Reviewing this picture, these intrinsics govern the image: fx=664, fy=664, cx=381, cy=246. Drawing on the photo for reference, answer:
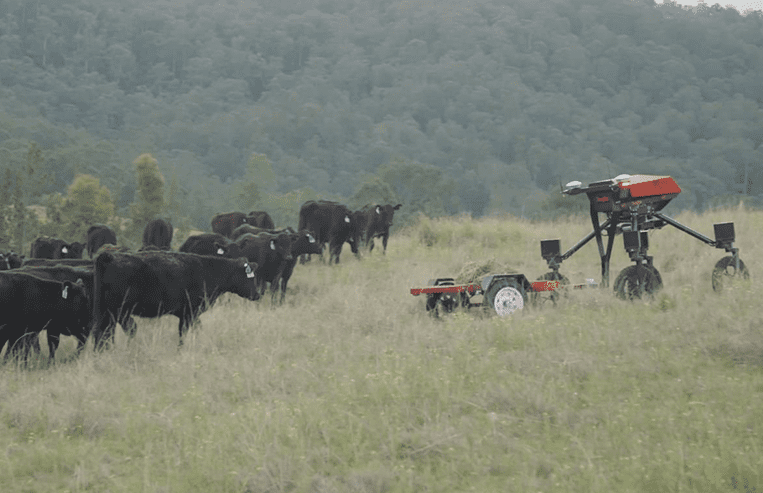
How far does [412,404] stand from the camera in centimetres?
619

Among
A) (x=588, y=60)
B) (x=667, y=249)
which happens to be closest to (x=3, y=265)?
(x=667, y=249)

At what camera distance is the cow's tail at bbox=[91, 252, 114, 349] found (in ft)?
28.3

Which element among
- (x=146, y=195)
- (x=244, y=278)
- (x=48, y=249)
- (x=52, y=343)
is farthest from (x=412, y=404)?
(x=146, y=195)

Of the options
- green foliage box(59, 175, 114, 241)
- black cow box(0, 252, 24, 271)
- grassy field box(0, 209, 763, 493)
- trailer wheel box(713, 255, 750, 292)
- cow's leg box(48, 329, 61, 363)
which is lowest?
grassy field box(0, 209, 763, 493)

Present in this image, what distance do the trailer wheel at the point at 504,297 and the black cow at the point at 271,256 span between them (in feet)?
15.3

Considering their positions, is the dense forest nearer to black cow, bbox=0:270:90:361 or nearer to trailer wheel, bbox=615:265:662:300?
trailer wheel, bbox=615:265:662:300

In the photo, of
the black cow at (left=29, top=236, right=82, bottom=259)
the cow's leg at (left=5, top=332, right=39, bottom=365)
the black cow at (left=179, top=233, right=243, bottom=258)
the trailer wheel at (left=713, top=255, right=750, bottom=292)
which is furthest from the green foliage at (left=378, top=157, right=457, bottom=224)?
the cow's leg at (left=5, top=332, right=39, bottom=365)

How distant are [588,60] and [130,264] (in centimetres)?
12146

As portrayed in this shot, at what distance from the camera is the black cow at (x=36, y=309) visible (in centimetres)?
770

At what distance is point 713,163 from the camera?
268 ft

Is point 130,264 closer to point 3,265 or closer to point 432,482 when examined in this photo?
point 3,265

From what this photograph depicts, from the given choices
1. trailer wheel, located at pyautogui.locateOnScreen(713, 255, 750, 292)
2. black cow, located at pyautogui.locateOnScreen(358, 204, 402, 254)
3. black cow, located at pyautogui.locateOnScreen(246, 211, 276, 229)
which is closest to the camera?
trailer wheel, located at pyautogui.locateOnScreen(713, 255, 750, 292)

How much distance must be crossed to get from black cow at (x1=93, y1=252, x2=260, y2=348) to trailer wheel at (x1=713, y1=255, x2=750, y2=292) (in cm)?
754

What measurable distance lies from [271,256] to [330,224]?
588 cm
